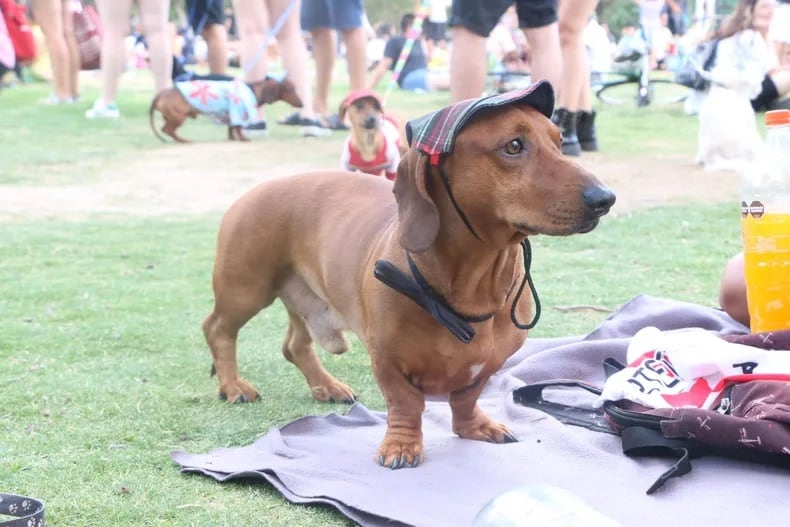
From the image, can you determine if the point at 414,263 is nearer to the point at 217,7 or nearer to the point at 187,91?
the point at 187,91

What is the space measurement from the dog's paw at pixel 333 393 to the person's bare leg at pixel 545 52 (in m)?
3.41

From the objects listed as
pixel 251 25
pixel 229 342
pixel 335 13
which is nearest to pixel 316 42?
pixel 335 13

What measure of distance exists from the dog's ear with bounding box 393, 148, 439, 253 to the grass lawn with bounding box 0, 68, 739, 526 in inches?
26.3

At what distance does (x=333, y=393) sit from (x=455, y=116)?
123cm

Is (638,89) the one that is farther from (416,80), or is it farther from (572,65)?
(572,65)

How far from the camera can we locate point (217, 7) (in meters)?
10.9

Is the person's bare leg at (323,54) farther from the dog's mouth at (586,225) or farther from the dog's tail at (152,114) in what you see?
the dog's mouth at (586,225)

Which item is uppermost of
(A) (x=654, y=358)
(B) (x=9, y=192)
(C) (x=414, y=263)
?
(C) (x=414, y=263)

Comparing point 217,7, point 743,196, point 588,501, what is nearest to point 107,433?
point 588,501

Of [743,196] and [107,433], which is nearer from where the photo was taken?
[107,433]

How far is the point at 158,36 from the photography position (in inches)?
371

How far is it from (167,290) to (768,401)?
9.88ft

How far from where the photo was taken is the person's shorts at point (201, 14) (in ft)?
34.6

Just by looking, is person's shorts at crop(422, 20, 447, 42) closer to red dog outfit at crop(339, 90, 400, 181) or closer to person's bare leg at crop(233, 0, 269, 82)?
person's bare leg at crop(233, 0, 269, 82)
